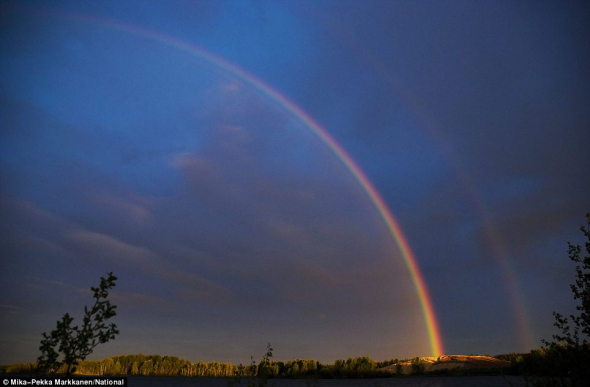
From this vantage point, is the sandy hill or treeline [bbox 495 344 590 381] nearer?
treeline [bbox 495 344 590 381]

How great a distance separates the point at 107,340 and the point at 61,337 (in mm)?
902

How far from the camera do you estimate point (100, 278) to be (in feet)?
24.7

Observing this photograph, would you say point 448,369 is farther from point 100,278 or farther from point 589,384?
point 100,278

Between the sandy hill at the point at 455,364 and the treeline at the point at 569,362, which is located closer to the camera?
the treeline at the point at 569,362

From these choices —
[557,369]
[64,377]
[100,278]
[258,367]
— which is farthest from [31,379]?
[557,369]

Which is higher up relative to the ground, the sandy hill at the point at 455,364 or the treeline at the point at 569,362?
the treeline at the point at 569,362

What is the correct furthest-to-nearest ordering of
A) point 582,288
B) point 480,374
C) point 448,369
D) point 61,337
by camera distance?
point 448,369 → point 480,374 → point 582,288 → point 61,337

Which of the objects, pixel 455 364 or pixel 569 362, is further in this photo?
pixel 455 364

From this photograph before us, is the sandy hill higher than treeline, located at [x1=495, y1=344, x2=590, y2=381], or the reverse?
treeline, located at [x1=495, y1=344, x2=590, y2=381]

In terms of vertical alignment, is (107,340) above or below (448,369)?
above

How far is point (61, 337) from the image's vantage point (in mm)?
7449

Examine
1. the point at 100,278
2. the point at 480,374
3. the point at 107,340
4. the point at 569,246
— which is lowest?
the point at 480,374

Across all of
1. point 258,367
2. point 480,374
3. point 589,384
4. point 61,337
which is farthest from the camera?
point 480,374

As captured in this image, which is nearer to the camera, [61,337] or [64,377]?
[61,337]
